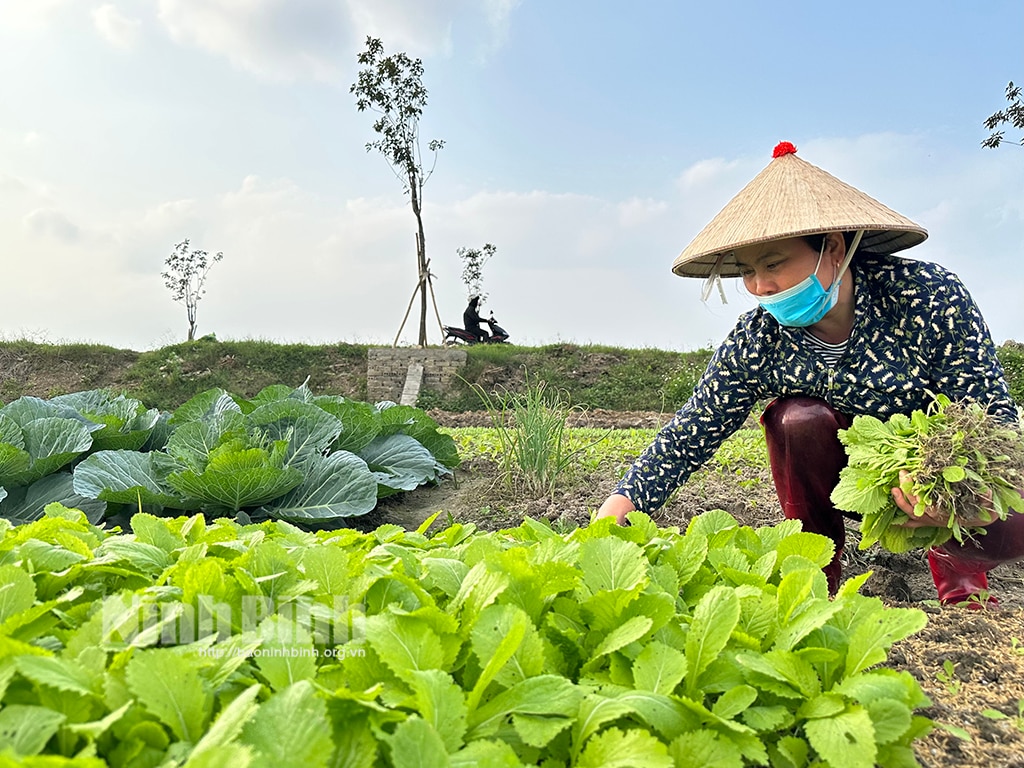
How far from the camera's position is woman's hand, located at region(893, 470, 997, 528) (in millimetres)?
1831

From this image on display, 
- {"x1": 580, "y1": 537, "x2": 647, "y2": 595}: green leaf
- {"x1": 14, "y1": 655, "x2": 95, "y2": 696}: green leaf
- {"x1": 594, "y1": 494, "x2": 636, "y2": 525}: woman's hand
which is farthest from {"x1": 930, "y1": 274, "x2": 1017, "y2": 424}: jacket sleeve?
{"x1": 14, "y1": 655, "x2": 95, "y2": 696}: green leaf

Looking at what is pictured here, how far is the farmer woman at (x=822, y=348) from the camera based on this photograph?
7.28 feet

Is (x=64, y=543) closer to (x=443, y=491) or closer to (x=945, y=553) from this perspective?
(x=945, y=553)

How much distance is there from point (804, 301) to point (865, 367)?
1.06 ft

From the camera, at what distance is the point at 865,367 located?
7.77ft

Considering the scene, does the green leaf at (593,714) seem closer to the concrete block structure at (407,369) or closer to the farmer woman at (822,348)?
the farmer woman at (822,348)

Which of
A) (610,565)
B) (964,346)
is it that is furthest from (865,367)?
(610,565)

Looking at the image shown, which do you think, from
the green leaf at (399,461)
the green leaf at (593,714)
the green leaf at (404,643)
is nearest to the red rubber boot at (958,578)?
the green leaf at (593,714)


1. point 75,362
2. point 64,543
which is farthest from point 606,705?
point 75,362

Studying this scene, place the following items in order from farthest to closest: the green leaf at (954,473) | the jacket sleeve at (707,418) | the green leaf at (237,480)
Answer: the green leaf at (237,480) → the jacket sleeve at (707,418) → the green leaf at (954,473)

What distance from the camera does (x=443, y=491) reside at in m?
4.51

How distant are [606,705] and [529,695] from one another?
86 millimetres

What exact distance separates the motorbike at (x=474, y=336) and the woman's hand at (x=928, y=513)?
1273cm

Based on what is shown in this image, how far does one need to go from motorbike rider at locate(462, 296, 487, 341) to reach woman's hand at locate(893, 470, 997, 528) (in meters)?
14.0
